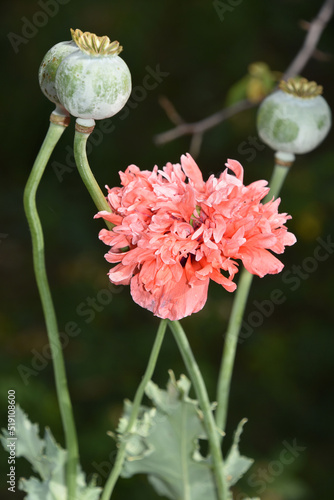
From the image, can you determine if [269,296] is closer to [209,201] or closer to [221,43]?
[221,43]

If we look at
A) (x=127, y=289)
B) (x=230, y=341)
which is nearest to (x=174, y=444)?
(x=230, y=341)

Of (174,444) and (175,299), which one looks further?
(174,444)

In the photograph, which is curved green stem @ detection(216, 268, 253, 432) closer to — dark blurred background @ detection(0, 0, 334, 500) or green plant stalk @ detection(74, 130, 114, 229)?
green plant stalk @ detection(74, 130, 114, 229)

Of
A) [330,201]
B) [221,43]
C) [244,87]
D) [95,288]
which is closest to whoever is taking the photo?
[244,87]

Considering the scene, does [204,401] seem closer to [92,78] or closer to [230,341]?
[230,341]

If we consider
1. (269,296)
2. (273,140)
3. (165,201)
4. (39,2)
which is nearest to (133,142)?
(39,2)
